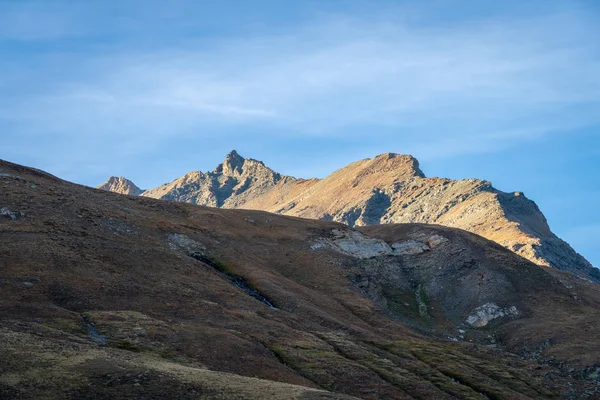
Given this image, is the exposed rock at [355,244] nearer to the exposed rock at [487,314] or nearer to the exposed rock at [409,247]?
the exposed rock at [409,247]

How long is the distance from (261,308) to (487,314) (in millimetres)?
57649

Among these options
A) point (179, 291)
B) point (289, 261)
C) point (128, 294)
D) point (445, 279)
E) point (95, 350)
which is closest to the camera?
point (95, 350)

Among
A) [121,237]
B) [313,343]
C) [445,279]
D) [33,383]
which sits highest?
[445,279]

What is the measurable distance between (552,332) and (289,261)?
54.7 metres

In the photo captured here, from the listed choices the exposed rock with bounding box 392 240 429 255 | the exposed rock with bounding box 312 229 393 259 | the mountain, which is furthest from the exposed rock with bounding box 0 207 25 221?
the exposed rock with bounding box 392 240 429 255

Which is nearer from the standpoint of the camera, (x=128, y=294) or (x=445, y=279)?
(x=128, y=294)

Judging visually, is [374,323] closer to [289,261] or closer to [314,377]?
[289,261]

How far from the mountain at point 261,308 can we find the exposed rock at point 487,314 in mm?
408

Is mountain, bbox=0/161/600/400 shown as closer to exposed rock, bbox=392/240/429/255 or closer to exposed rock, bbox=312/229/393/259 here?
exposed rock, bbox=312/229/393/259

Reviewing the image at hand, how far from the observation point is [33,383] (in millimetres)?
47500

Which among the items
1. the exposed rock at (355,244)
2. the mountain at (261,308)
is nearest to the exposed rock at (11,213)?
the mountain at (261,308)

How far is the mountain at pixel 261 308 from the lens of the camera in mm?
57219

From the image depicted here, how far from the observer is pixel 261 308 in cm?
10281

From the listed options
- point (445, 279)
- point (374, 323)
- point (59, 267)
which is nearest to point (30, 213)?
point (59, 267)
